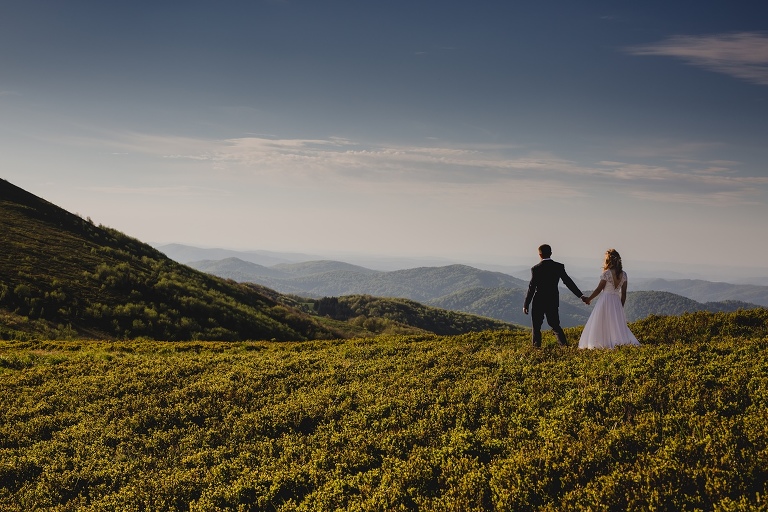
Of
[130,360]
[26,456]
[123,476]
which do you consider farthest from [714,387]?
[130,360]

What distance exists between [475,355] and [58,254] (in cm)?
6232

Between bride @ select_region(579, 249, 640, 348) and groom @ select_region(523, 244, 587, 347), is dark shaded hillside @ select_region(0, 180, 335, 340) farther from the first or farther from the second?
bride @ select_region(579, 249, 640, 348)

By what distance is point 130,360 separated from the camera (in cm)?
2195

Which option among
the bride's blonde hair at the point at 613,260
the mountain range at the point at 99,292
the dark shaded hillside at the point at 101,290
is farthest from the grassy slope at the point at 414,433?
the dark shaded hillside at the point at 101,290

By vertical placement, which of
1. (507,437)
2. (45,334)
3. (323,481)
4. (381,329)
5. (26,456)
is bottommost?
(381,329)

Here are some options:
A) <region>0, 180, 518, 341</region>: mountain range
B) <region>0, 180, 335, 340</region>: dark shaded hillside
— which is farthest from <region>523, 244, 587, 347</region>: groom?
<region>0, 180, 335, 340</region>: dark shaded hillside

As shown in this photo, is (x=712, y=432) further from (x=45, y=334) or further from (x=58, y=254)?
(x=58, y=254)

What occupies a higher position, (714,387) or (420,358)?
(714,387)

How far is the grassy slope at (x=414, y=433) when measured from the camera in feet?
23.9

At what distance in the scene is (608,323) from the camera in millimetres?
17438

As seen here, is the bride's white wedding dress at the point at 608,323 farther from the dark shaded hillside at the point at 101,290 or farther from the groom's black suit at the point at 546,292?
the dark shaded hillside at the point at 101,290

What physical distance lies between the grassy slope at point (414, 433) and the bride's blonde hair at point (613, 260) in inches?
132

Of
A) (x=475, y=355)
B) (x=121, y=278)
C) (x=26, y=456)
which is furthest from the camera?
(x=121, y=278)

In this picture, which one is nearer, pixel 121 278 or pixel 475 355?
pixel 475 355
